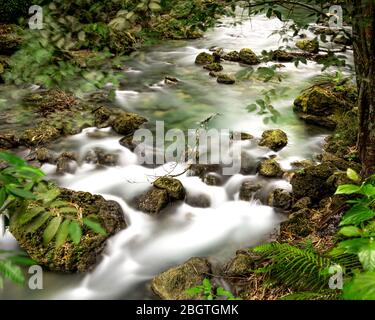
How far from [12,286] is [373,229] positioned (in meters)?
3.75

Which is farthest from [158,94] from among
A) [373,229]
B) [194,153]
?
[373,229]

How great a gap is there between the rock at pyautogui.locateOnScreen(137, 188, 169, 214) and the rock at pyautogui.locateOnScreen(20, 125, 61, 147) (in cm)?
266

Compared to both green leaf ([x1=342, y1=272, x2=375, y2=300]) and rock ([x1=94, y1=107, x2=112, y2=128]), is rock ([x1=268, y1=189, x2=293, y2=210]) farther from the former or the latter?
rock ([x1=94, y1=107, x2=112, y2=128])

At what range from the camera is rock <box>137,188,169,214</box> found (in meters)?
5.25

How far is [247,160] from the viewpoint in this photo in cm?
638

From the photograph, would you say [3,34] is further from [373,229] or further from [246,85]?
[373,229]

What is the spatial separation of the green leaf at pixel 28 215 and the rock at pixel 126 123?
603cm

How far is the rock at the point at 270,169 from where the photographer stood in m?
5.88

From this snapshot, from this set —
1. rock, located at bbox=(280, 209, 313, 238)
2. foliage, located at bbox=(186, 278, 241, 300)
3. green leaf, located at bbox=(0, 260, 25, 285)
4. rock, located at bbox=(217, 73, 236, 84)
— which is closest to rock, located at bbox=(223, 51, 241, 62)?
rock, located at bbox=(217, 73, 236, 84)

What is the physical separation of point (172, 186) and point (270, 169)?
1689 mm

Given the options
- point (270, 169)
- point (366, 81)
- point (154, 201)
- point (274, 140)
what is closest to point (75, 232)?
point (366, 81)

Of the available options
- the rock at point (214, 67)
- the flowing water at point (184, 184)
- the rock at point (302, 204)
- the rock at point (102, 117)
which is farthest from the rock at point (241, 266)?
the rock at point (214, 67)

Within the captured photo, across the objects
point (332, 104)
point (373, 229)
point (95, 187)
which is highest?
point (373, 229)

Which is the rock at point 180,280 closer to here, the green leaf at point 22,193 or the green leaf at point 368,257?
the green leaf at point 368,257
